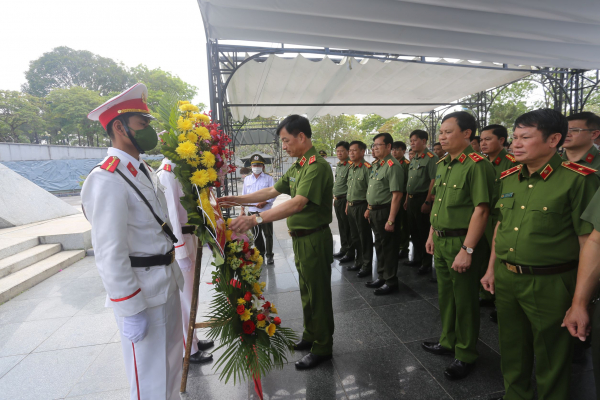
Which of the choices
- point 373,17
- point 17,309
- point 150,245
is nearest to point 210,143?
point 150,245

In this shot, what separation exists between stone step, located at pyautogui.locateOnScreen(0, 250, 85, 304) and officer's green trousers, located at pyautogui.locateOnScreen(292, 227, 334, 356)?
166 inches

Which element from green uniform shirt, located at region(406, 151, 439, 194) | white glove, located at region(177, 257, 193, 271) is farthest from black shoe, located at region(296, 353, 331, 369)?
green uniform shirt, located at region(406, 151, 439, 194)

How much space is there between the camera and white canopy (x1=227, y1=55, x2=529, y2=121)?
627 centimetres

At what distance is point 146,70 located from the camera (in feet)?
135

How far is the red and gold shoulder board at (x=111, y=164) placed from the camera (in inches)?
61.2

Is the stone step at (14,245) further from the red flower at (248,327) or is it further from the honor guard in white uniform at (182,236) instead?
the red flower at (248,327)

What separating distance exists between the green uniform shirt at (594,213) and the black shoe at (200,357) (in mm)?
A: 2808

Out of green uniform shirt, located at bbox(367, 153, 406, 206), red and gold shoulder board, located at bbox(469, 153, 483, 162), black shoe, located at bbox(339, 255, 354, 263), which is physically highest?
red and gold shoulder board, located at bbox(469, 153, 483, 162)

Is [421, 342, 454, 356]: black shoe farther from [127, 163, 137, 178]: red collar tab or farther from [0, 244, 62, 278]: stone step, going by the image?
[0, 244, 62, 278]: stone step

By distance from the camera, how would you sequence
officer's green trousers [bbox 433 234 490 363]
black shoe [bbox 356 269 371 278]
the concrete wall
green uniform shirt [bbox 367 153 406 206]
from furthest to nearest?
the concrete wall → black shoe [bbox 356 269 371 278] → green uniform shirt [bbox 367 153 406 206] → officer's green trousers [bbox 433 234 490 363]

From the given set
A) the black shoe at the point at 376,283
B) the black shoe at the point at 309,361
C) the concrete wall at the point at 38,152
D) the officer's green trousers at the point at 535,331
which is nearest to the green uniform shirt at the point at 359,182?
the black shoe at the point at 376,283

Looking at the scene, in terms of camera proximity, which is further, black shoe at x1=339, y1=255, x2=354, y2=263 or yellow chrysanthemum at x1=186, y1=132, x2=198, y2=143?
black shoe at x1=339, y1=255, x2=354, y2=263

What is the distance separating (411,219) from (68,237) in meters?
6.42

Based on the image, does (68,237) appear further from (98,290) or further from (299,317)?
(299,317)
